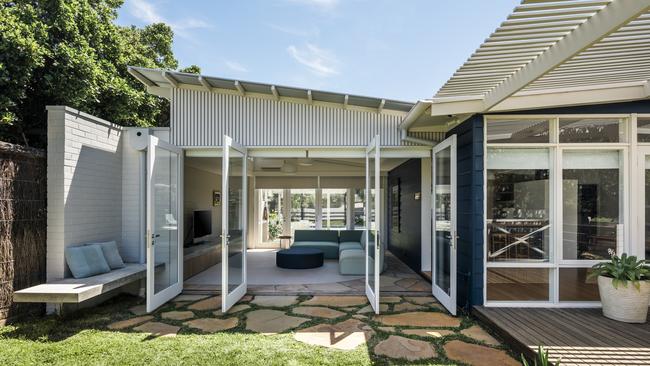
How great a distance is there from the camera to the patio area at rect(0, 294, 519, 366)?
3.26 metres

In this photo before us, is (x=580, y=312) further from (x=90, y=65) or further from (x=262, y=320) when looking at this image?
(x=90, y=65)

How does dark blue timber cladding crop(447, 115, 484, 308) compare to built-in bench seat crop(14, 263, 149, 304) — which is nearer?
built-in bench seat crop(14, 263, 149, 304)

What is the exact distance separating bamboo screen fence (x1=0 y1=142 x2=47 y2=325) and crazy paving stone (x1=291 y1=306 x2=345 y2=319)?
326 cm

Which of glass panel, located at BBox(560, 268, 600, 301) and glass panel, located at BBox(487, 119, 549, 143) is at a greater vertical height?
glass panel, located at BBox(487, 119, 549, 143)

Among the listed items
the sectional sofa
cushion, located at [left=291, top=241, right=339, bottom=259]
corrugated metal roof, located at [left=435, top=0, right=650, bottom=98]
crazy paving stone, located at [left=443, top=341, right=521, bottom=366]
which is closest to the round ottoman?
the sectional sofa

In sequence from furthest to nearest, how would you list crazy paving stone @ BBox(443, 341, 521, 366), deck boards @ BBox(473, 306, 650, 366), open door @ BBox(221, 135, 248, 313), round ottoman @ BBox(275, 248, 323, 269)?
round ottoman @ BBox(275, 248, 323, 269), open door @ BBox(221, 135, 248, 313), crazy paving stone @ BBox(443, 341, 521, 366), deck boards @ BBox(473, 306, 650, 366)

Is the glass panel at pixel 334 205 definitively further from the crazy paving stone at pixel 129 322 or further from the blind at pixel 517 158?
the crazy paving stone at pixel 129 322

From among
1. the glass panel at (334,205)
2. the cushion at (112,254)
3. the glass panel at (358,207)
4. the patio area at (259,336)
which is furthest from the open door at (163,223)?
the glass panel at (358,207)

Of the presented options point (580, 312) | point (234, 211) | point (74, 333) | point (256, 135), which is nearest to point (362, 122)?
point (256, 135)

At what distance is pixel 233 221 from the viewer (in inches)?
201

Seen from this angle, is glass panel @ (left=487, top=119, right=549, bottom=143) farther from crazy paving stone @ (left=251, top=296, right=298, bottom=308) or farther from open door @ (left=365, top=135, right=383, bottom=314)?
crazy paving stone @ (left=251, top=296, right=298, bottom=308)

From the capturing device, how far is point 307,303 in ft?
16.4

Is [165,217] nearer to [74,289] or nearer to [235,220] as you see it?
[235,220]

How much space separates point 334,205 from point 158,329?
23.8ft
